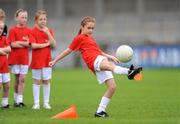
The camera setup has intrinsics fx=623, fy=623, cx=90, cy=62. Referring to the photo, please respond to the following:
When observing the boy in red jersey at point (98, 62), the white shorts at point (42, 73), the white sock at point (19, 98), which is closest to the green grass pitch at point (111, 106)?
the white sock at point (19, 98)

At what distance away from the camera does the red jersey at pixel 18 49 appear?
50.8 ft

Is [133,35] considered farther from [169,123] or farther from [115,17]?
[169,123]

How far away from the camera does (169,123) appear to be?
11.5 meters

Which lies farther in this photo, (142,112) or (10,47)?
(10,47)

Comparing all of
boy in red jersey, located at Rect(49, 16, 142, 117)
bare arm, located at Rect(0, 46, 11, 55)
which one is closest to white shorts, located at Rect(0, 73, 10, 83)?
bare arm, located at Rect(0, 46, 11, 55)

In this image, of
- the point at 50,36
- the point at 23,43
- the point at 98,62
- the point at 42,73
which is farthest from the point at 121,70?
the point at 23,43

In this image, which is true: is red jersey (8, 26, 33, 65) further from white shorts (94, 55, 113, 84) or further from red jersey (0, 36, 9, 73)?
white shorts (94, 55, 113, 84)

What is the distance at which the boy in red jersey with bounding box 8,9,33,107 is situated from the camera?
1546 cm

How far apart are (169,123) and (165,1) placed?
36.9 meters

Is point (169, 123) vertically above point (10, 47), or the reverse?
point (10, 47)

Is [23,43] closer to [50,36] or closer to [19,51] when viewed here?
[19,51]

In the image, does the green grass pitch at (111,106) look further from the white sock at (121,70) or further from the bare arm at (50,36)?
the bare arm at (50,36)

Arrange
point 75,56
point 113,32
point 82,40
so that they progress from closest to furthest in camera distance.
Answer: point 82,40 < point 75,56 < point 113,32

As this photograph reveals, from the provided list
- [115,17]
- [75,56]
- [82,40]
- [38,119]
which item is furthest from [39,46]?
[115,17]
